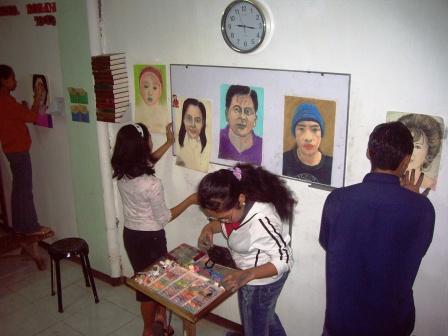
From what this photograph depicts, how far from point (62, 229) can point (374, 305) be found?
3.63 m

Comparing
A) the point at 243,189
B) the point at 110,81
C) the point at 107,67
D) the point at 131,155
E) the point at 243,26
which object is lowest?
the point at 243,189

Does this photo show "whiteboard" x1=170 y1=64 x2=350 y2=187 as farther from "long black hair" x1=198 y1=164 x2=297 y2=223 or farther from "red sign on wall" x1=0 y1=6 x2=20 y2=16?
"red sign on wall" x1=0 y1=6 x2=20 y2=16

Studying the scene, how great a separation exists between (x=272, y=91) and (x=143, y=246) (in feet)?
4.83

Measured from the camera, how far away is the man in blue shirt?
1908 mm

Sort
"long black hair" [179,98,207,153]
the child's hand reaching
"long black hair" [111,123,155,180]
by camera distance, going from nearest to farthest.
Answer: the child's hand reaching → "long black hair" [111,123,155,180] → "long black hair" [179,98,207,153]

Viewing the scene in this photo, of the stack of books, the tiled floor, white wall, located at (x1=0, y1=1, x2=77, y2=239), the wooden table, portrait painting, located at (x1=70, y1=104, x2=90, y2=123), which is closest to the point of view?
the wooden table

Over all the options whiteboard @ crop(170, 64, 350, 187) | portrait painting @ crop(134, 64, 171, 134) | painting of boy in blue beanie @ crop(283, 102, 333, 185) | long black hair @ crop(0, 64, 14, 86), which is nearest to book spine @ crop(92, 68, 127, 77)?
portrait painting @ crop(134, 64, 171, 134)

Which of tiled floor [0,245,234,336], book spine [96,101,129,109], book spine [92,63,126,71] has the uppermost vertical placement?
book spine [92,63,126,71]

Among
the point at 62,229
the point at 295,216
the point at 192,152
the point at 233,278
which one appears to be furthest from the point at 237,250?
the point at 62,229

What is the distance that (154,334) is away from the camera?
3412 mm

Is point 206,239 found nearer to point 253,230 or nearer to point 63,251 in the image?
point 253,230

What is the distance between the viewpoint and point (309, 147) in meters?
2.65

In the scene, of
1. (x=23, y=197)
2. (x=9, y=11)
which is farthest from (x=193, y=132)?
(x=9, y=11)

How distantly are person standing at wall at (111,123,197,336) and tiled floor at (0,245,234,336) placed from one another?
1.47 ft
